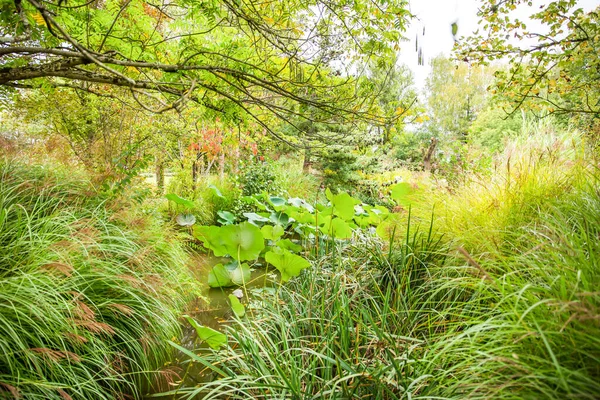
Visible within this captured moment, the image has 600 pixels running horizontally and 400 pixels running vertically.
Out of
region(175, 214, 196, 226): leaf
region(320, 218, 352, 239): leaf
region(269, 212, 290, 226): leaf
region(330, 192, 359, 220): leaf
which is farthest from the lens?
region(175, 214, 196, 226): leaf

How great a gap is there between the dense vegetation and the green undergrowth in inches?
0.6

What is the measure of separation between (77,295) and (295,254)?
1297 millimetres

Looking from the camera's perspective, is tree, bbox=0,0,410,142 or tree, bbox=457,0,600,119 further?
tree, bbox=457,0,600,119

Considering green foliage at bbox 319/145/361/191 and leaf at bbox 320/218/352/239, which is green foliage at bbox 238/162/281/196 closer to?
green foliage at bbox 319/145/361/191

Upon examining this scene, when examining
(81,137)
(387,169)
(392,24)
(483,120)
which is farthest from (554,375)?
(483,120)

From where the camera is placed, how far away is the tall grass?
856 mm

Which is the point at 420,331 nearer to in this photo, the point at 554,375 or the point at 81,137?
the point at 554,375

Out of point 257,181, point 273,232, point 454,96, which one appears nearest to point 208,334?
point 273,232

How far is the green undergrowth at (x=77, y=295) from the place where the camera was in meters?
1.49

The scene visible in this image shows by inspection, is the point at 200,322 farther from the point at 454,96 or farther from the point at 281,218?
the point at 454,96

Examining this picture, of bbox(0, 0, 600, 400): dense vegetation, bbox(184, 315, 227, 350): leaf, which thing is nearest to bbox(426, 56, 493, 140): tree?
bbox(0, 0, 600, 400): dense vegetation

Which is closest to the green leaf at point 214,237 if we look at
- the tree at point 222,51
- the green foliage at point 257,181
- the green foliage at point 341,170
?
the tree at point 222,51

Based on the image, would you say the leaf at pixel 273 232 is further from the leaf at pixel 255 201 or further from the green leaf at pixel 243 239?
the leaf at pixel 255 201

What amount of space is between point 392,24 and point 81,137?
5014 mm
